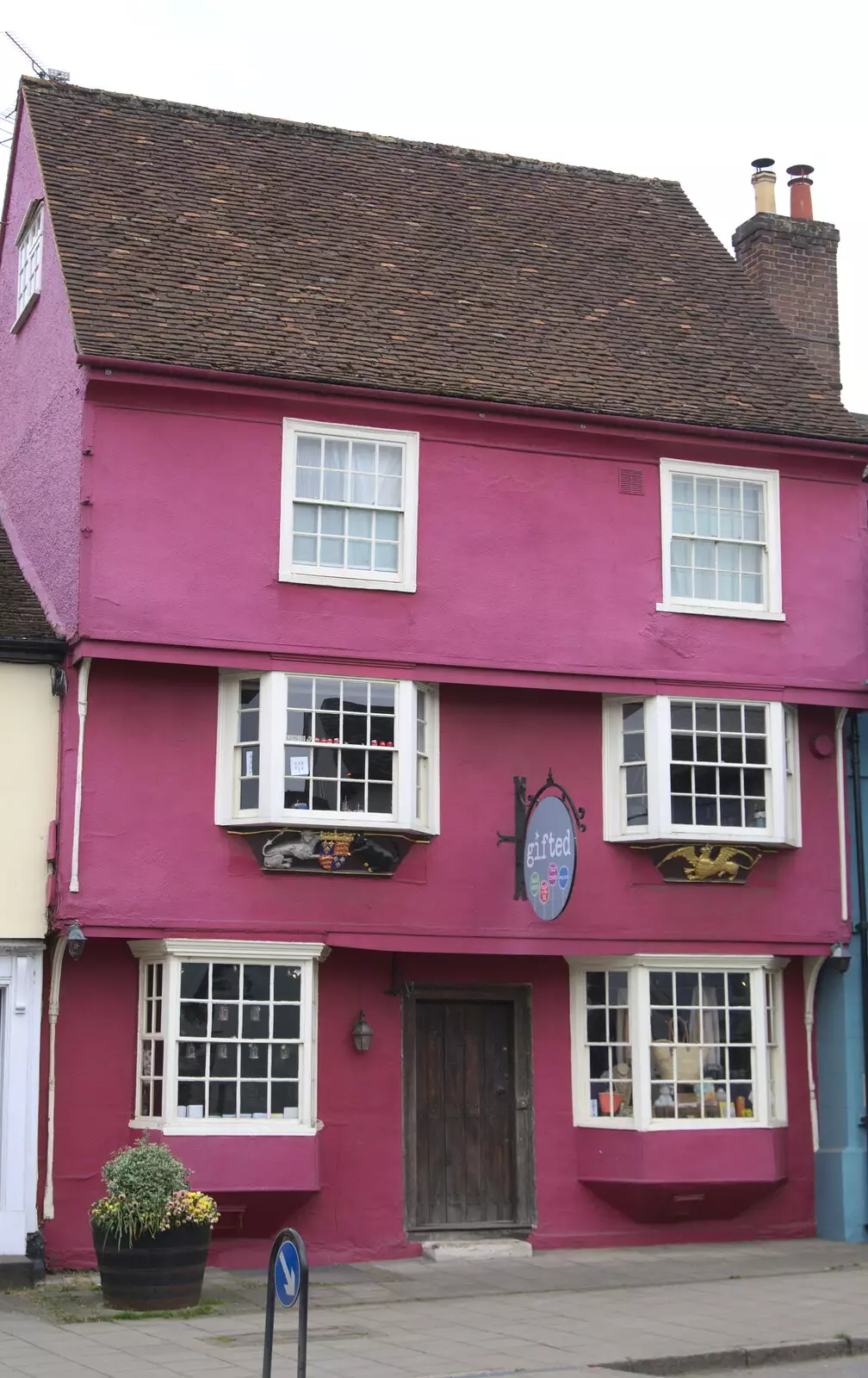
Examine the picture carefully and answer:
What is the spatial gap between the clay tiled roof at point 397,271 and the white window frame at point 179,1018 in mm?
5289

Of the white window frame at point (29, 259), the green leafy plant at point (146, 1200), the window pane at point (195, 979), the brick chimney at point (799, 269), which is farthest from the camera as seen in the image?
the brick chimney at point (799, 269)

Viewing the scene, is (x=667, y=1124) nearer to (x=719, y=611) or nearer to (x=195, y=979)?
(x=195, y=979)

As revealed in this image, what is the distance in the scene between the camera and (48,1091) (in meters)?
15.5

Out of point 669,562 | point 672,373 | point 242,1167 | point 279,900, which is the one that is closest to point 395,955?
point 279,900

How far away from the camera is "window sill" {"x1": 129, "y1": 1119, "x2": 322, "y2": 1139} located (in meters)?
15.3

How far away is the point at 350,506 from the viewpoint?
54.9ft

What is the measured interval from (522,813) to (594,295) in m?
6.30

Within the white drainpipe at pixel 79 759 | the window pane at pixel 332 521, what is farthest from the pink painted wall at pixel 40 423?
the window pane at pixel 332 521

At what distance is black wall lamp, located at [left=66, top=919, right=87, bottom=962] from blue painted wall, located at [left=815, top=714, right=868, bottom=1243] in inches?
303

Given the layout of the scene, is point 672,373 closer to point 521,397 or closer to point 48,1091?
point 521,397

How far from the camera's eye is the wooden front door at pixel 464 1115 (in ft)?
55.3

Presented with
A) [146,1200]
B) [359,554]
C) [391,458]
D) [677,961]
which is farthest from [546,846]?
[146,1200]

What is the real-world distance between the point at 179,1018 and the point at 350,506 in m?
5.02

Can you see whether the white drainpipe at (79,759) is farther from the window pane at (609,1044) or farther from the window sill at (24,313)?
the window pane at (609,1044)
